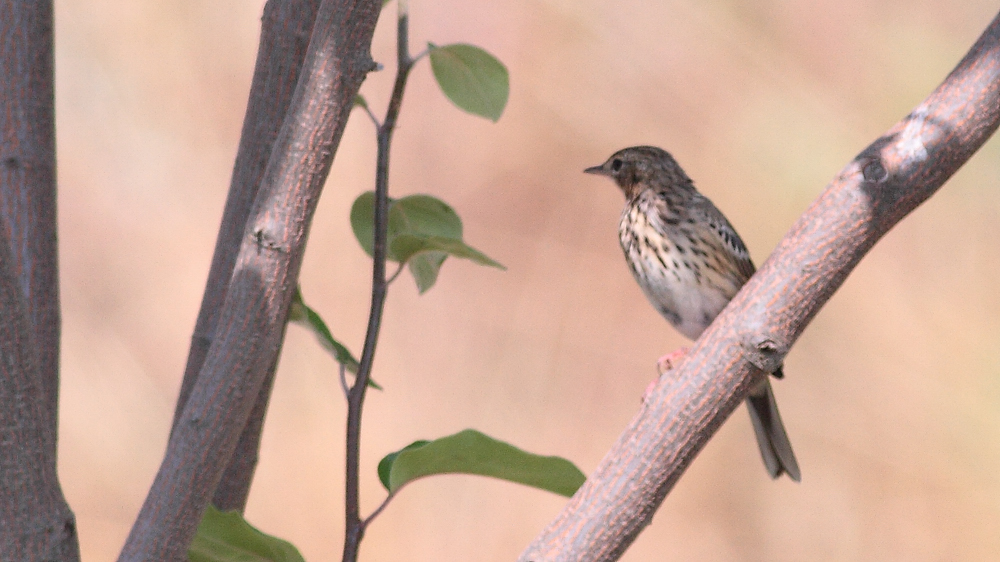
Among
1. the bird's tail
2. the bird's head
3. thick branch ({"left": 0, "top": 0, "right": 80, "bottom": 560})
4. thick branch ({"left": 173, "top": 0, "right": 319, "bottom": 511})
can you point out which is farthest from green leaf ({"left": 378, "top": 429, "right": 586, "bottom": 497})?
the bird's head

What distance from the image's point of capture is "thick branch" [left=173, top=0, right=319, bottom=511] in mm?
1262

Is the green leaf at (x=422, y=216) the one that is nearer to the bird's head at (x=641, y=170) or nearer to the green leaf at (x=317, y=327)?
the green leaf at (x=317, y=327)

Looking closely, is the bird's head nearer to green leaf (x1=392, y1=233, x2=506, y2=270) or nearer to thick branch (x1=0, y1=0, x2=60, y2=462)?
green leaf (x1=392, y1=233, x2=506, y2=270)

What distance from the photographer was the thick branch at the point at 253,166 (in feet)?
4.14

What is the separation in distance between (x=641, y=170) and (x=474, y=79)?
1103 mm

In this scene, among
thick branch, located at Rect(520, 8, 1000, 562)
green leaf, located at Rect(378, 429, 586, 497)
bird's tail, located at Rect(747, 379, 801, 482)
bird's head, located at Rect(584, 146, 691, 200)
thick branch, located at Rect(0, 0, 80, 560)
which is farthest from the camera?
bird's head, located at Rect(584, 146, 691, 200)

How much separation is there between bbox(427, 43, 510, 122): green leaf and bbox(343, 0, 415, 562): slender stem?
14 centimetres

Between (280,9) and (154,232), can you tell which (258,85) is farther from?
(154,232)

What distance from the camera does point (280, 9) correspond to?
1.26 meters

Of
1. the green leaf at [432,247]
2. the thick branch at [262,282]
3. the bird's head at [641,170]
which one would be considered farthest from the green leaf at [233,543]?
the bird's head at [641,170]

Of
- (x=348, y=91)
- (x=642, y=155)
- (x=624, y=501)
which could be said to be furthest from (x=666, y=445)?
(x=642, y=155)

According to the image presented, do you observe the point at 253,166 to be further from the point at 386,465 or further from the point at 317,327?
the point at 386,465

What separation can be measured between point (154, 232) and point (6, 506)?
9.43 ft

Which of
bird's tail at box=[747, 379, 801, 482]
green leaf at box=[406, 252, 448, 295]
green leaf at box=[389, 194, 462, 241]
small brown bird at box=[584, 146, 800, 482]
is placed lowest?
green leaf at box=[406, 252, 448, 295]
